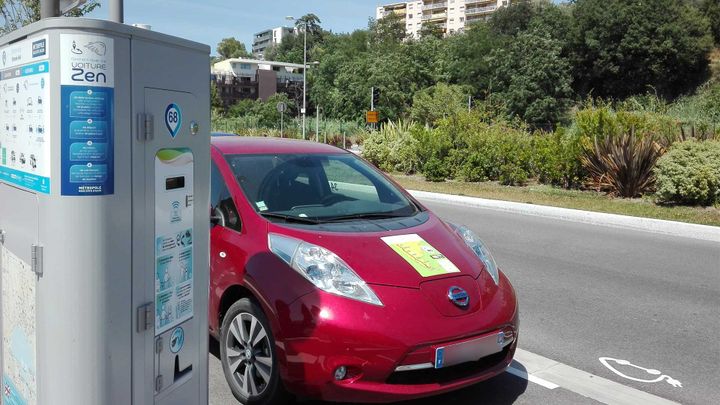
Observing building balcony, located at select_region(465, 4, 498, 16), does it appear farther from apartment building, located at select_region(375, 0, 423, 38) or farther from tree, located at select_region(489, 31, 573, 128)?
tree, located at select_region(489, 31, 573, 128)

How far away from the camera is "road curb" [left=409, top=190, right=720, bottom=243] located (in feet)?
34.2

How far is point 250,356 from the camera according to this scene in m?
3.82

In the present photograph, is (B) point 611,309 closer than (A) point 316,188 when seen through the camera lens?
No

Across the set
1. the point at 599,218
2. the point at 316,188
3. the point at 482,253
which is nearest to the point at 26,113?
the point at 316,188

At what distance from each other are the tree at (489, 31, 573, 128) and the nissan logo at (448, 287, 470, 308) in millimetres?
56178

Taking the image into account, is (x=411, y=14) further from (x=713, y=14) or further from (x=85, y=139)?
(x=85, y=139)

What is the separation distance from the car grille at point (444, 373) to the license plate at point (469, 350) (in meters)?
0.09

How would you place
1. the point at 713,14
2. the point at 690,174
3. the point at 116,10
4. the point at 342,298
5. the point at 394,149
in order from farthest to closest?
the point at 713,14, the point at 394,149, the point at 690,174, the point at 116,10, the point at 342,298

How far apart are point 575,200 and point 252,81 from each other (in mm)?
101814

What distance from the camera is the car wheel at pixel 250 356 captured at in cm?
365

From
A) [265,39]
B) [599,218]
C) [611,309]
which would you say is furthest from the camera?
[265,39]

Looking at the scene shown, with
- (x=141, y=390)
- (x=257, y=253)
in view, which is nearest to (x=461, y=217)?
(x=257, y=253)

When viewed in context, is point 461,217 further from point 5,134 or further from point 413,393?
point 5,134

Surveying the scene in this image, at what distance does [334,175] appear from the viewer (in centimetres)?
505
